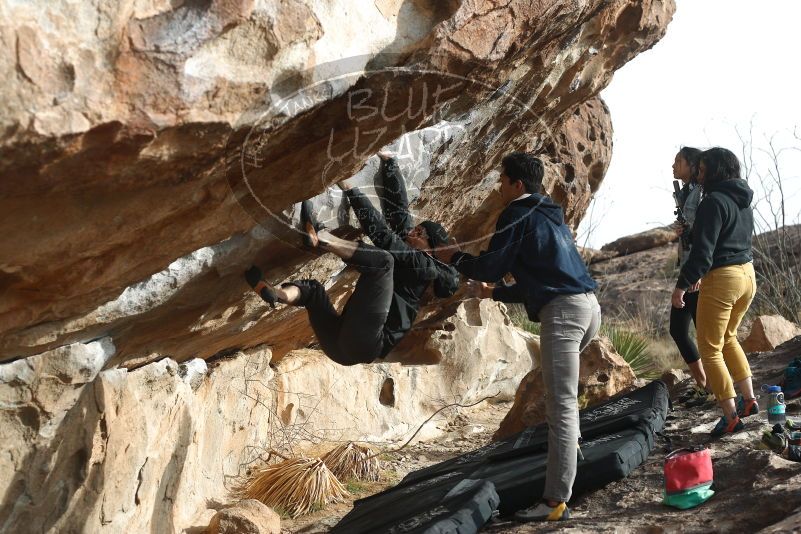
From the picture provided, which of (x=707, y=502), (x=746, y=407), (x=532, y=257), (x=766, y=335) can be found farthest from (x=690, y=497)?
(x=766, y=335)

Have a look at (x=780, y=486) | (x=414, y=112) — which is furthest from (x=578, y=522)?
(x=414, y=112)

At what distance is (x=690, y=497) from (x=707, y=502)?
0.09 m

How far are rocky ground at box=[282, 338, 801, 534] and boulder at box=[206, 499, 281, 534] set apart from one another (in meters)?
0.61

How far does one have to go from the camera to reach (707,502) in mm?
4777

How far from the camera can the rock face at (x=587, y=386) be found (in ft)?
26.7

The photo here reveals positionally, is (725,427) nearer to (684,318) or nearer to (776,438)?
(776,438)

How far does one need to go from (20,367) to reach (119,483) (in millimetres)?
968

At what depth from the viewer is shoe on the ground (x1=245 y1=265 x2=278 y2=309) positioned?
188 inches

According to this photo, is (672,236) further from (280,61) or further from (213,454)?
(280,61)

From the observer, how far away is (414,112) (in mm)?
4449

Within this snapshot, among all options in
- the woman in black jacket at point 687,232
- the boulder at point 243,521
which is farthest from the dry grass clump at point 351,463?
the woman in black jacket at point 687,232

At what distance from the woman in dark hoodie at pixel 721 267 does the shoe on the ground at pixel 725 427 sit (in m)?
0.04

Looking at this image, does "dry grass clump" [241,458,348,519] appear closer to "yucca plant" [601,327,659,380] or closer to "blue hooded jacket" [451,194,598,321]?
"blue hooded jacket" [451,194,598,321]

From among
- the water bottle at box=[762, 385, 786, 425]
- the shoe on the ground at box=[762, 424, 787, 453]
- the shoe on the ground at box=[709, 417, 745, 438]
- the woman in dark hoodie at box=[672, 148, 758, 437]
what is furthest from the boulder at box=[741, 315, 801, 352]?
the shoe on the ground at box=[762, 424, 787, 453]
